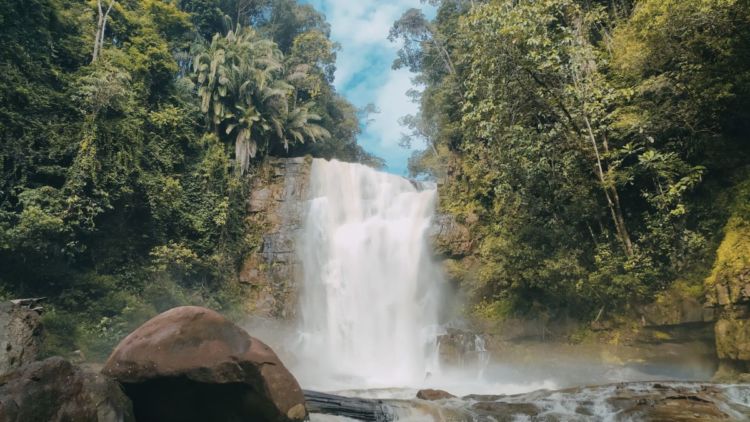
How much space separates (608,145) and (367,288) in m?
10.2

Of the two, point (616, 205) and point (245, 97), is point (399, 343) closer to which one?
point (616, 205)

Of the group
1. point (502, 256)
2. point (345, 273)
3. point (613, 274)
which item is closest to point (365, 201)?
point (345, 273)

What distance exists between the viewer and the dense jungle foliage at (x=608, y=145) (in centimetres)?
1098

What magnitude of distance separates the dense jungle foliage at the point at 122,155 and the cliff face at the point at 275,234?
0.72m

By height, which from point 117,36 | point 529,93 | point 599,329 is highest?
point 117,36

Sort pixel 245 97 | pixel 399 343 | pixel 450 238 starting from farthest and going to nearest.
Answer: pixel 245 97, pixel 450 238, pixel 399 343

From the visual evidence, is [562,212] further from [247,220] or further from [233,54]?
[233,54]

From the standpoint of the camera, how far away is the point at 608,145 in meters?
13.1

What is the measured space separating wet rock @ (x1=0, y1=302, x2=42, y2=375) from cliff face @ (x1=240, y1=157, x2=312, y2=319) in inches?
425

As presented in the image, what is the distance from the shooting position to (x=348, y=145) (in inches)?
1267

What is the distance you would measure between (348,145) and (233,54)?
11.5 metres

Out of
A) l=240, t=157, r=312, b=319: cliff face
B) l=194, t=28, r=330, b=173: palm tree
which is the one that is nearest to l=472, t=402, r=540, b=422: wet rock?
l=240, t=157, r=312, b=319: cliff face

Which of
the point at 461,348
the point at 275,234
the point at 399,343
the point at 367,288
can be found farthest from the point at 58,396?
the point at 275,234

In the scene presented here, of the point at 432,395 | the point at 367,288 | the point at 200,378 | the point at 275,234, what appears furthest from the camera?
the point at 275,234
